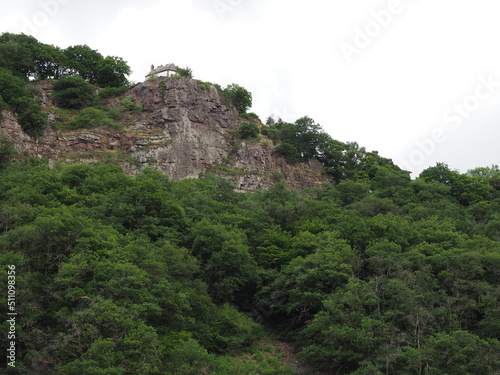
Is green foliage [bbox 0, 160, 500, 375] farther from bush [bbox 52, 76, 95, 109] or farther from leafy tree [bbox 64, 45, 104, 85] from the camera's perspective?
leafy tree [bbox 64, 45, 104, 85]

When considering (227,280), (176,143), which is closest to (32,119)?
(176,143)

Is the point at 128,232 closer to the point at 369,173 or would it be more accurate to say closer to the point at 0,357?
the point at 0,357

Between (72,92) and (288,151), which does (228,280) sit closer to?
(288,151)

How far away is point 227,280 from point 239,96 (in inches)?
1331

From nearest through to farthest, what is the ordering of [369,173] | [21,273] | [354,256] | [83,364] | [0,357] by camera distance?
[83,364] → [0,357] → [21,273] → [354,256] → [369,173]

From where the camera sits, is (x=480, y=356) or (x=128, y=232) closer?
(x=480, y=356)

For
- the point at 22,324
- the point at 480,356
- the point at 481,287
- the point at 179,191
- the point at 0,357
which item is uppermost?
the point at 179,191

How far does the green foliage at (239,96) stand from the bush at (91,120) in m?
15.5

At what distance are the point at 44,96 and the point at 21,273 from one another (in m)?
33.7

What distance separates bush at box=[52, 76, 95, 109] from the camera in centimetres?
5250

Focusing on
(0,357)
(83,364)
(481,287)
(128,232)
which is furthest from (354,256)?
(0,357)

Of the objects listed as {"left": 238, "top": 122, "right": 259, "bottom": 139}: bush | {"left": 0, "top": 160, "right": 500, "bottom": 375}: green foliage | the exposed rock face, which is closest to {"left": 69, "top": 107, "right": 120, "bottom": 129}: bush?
the exposed rock face

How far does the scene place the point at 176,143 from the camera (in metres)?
51.2

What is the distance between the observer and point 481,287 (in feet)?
92.6
